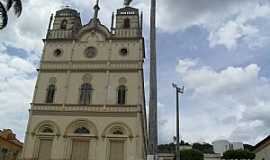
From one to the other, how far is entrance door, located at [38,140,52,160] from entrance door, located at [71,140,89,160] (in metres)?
2.38

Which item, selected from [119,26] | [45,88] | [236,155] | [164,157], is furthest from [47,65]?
[236,155]

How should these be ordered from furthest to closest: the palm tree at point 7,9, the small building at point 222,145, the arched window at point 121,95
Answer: the small building at point 222,145 → the arched window at point 121,95 → the palm tree at point 7,9

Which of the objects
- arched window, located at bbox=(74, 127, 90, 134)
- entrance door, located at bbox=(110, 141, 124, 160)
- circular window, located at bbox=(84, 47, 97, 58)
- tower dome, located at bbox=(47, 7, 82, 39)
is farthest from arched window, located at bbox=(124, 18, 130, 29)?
entrance door, located at bbox=(110, 141, 124, 160)

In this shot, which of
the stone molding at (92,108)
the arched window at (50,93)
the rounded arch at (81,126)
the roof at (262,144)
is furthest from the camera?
the arched window at (50,93)

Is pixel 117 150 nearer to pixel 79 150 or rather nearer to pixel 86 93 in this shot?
pixel 79 150

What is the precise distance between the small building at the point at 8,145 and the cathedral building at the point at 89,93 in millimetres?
12816

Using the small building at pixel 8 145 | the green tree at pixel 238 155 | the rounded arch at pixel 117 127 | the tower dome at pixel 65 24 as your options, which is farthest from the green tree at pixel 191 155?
the small building at pixel 8 145

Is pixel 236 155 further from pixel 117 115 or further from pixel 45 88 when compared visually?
pixel 45 88

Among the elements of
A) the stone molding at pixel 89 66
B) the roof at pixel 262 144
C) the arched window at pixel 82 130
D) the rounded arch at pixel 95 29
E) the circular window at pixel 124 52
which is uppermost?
the rounded arch at pixel 95 29

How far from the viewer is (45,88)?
34656 millimetres

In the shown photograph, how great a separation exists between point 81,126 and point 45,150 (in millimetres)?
4281

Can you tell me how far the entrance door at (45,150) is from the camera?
31.1m

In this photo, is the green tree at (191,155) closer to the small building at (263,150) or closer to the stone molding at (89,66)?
the small building at (263,150)

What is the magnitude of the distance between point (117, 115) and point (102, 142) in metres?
3.12
